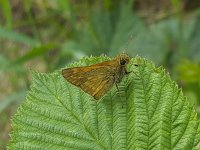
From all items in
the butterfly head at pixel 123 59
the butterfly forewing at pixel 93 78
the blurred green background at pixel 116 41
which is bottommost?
the butterfly forewing at pixel 93 78

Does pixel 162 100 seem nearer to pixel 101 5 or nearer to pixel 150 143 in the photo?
pixel 150 143

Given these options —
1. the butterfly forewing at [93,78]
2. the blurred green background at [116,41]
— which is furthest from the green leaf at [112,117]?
the blurred green background at [116,41]

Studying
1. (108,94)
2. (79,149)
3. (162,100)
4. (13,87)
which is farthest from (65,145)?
(13,87)

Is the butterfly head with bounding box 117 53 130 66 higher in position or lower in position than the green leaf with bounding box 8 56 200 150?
higher

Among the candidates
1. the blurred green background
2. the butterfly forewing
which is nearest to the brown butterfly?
the butterfly forewing

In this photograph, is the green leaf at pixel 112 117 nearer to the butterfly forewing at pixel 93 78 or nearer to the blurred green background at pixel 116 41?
the butterfly forewing at pixel 93 78

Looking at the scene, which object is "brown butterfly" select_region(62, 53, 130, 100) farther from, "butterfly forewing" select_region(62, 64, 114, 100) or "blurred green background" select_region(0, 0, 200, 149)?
"blurred green background" select_region(0, 0, 200, 149)

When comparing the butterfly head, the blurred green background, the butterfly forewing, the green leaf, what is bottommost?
the green leaf
